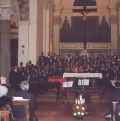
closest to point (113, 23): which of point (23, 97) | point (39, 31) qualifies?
point (39, 31)

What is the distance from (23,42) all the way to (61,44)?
736 cm

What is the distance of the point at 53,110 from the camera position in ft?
37.7

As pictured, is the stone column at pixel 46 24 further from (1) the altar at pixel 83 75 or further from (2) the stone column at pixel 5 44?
(2) the stone column at pixel 5 44

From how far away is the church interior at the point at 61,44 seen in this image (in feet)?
43.7

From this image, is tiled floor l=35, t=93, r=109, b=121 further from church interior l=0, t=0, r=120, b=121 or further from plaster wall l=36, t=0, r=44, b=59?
plaster wall l=36, t=0, r=44, b=59

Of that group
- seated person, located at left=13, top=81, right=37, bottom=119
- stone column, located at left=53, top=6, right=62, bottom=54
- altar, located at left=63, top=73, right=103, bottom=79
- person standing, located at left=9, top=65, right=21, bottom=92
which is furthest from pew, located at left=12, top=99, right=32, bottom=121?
stone column, located at left=53, top=6, right=62, bottom=54

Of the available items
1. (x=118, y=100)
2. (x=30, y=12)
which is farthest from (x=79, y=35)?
(x=118, y=100)

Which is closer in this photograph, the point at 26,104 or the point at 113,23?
the point at 26,104

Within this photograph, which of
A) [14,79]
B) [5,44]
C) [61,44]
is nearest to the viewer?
[14,79]

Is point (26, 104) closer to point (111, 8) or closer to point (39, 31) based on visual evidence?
point (39, 31)

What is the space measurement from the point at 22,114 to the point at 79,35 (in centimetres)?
1785

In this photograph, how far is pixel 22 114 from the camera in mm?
7445

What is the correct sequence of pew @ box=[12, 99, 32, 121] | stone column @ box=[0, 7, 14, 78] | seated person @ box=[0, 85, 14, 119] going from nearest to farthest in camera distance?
seated person @ box=[0, 85, 14, 119], pew @ box=[12, 99, 32, 121], stone column @ box=[0, 7, 14, 78]

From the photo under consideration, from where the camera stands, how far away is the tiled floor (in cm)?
980
